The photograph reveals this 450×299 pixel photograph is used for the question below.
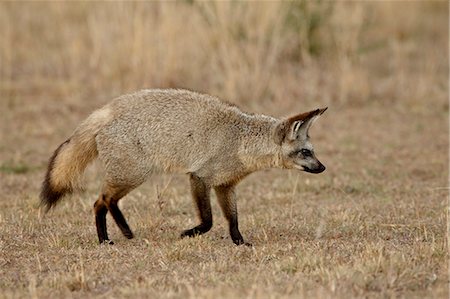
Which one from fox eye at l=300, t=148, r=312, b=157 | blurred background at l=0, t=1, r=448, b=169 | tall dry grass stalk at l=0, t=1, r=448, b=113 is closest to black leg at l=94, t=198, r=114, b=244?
fox eye at l=300, t=148, r=312, b=157

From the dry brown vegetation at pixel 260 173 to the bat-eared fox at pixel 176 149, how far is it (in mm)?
388

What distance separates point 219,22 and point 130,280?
9.11 meters

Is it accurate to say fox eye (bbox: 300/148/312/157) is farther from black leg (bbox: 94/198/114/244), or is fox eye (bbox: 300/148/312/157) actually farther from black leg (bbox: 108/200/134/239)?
black leg (bbox: 94/198/114/244)

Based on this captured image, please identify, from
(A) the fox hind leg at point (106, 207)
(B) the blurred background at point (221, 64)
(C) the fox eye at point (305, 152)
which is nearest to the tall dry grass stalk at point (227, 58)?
(B) the blurred background at point (221, 64)

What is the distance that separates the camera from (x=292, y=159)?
312 inches

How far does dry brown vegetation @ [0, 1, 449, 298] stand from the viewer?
6.32m

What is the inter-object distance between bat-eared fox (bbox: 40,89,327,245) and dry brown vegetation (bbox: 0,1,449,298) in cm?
39

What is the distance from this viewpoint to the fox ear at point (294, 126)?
25.3ft

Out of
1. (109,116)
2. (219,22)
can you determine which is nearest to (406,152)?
(219,22)

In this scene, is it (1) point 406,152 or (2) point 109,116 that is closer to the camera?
(2) point 109,116

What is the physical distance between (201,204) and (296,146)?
974mm

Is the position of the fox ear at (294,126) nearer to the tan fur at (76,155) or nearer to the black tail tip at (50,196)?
the tan fur at (76,155)

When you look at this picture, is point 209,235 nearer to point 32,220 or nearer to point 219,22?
point 32,220

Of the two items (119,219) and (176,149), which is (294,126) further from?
(119,219)
